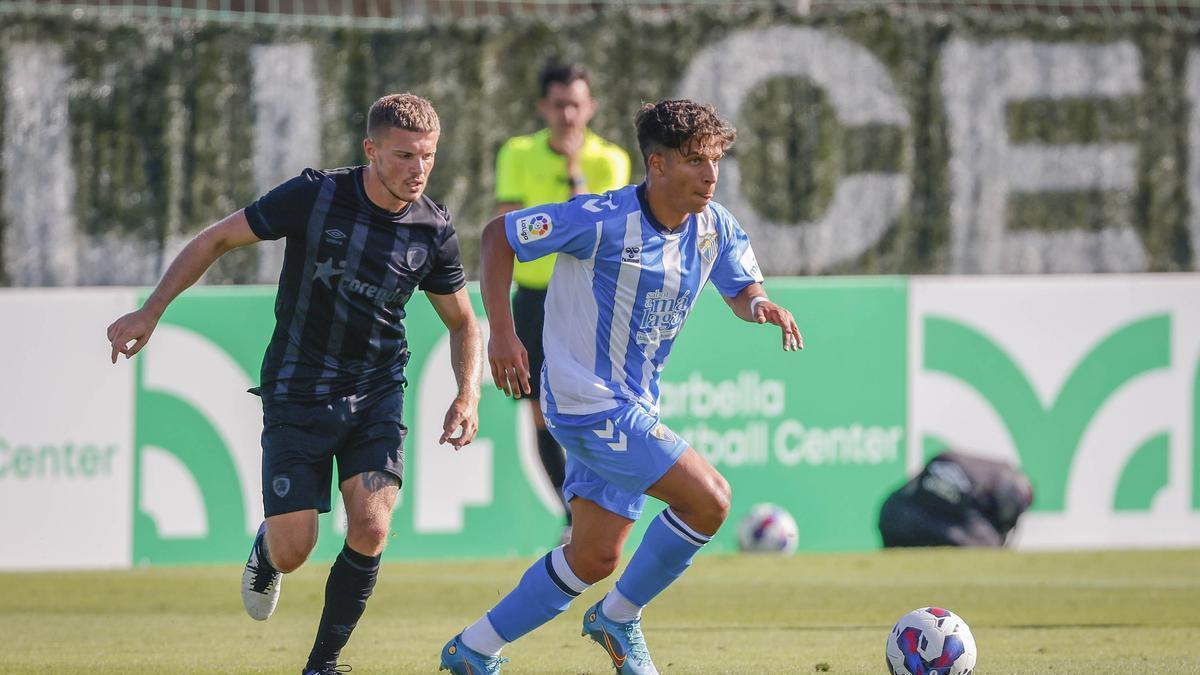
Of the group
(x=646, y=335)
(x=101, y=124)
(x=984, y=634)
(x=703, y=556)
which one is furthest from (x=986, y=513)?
(x=101, y=124)

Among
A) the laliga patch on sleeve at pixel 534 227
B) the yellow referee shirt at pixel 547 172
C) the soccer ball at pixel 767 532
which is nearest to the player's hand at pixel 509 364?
the laliga patch on sleeve at pixel 534 227

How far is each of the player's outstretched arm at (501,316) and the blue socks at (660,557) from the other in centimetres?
66

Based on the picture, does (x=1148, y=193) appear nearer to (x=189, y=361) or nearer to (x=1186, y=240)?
(x=1186, y=240)

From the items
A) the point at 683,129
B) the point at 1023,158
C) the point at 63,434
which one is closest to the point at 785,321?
the point at 683,129

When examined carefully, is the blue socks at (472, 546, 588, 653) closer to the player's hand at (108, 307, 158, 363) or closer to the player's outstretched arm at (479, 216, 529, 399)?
the player's outstretched arm at (479, 216, 529, 399)

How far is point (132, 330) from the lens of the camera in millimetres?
5359

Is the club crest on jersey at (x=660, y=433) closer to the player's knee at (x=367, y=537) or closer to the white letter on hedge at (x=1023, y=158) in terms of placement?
the player's knee at (x=367, y=537)

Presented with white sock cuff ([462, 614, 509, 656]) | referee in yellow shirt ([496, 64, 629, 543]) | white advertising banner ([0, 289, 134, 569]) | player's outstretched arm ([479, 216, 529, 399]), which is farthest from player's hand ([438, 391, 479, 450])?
white advertising banner ([0, 289, 134, 569])

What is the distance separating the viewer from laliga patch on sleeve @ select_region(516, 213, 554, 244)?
5.51 metres

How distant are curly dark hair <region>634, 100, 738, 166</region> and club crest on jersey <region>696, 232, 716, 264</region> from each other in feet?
1.03

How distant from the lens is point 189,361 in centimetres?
951

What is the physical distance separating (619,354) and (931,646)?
1.40 m

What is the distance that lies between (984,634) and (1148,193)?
632 centimetres

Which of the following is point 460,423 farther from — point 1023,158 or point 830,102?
point 1023,158
